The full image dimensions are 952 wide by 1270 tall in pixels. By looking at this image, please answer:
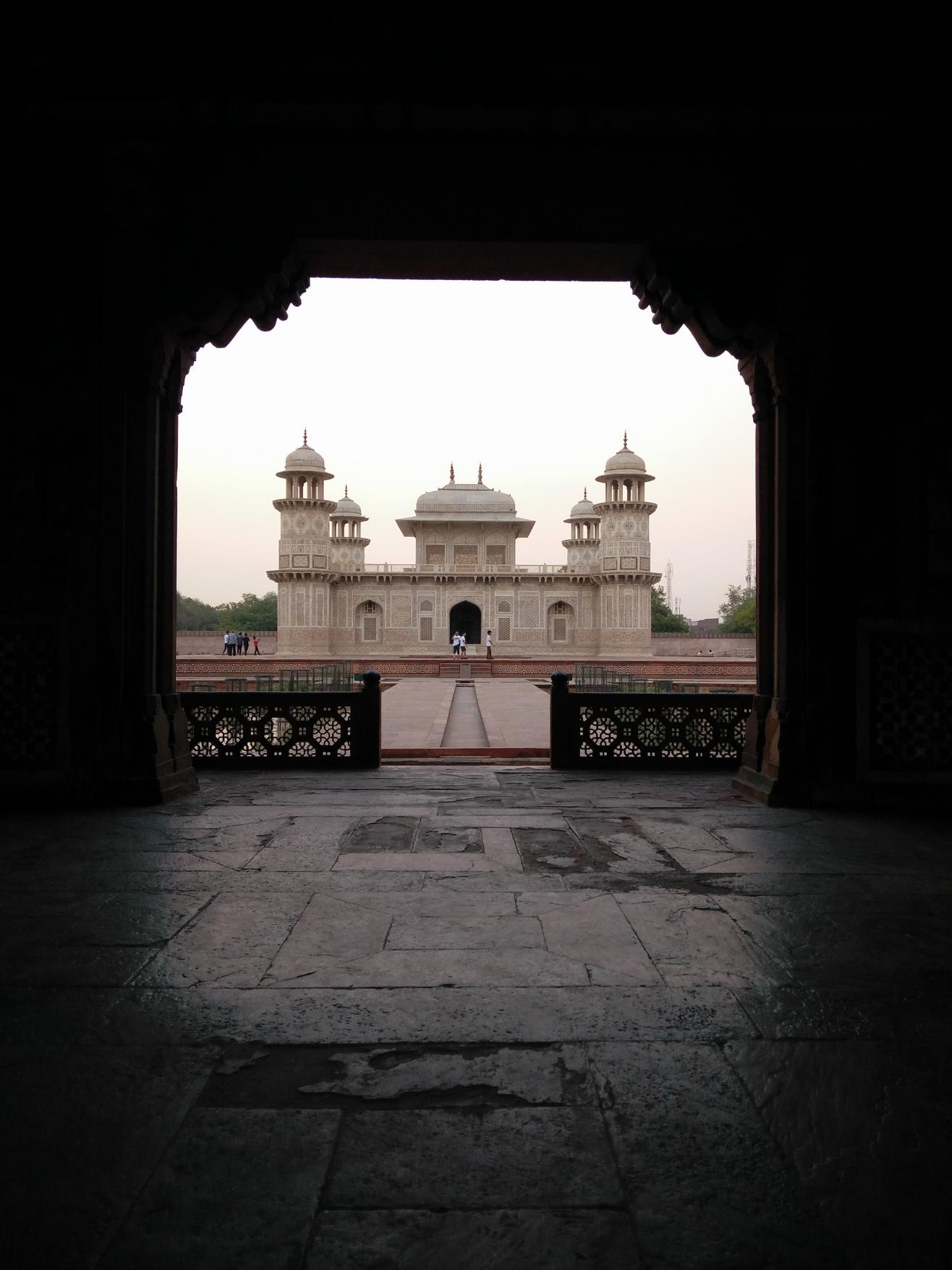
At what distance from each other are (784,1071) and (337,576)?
39879mm

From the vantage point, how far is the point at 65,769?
4211mm

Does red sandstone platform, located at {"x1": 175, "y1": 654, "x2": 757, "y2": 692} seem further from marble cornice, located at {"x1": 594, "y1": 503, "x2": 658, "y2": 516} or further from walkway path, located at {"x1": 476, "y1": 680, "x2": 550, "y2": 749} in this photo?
marble cornice, located at {"x1": 594, "y1": 503, "x2": 658, "y2": 516}

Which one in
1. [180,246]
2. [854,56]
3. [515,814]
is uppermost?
[854,56]

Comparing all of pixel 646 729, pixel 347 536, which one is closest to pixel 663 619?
pixel 347 536

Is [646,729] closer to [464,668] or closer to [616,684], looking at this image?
[616,684]

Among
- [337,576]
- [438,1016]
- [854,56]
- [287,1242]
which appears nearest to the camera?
[287,1242]

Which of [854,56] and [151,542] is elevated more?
[854,56]

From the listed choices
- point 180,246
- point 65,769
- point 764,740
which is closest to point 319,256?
point 180,246

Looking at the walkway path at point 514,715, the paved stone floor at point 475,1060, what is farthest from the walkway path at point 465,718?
the paved stone floor at point 475,1060

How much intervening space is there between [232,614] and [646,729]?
73412 millimetres

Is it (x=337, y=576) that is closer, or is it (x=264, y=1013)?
(x=264, y=1013)

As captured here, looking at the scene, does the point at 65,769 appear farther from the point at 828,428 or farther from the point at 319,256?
the point at 828,428

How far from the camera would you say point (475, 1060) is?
162cm

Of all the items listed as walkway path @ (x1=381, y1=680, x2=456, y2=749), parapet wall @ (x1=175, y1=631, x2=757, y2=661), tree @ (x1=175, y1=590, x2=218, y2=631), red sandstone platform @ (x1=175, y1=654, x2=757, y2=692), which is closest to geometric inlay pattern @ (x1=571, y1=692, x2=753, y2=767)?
walkway path @ (x1=381, y1=680, x2=456, y2=749)
